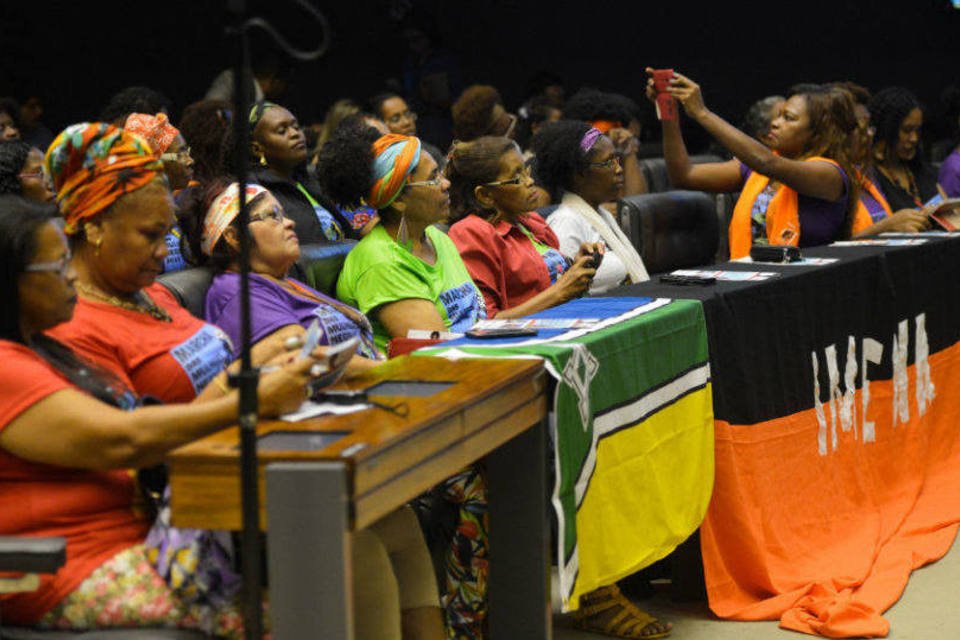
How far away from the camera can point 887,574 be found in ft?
13.2

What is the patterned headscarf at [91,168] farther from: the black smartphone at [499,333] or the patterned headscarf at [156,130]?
the patterned headscarf at [156,130]

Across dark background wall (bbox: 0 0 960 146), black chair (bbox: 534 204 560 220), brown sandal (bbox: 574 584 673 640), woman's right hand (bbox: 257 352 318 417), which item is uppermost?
dark background wall (bbox: 0 0 960 146)

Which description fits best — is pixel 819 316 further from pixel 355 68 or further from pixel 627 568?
pixel 355 68

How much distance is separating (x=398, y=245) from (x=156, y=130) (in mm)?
1052

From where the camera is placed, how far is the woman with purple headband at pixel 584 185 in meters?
4.79

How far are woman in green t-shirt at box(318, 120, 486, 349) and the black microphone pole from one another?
159 centimetres

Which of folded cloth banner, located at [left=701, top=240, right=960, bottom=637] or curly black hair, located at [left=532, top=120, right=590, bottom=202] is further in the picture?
curly black hair, located at [left=532, top=120, right=590, bottom=202]

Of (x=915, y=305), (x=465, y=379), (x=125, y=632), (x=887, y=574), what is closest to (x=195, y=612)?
(x=125, y=632)

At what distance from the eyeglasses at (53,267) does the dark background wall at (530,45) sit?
743cm

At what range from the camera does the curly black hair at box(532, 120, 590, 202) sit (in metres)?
4.86

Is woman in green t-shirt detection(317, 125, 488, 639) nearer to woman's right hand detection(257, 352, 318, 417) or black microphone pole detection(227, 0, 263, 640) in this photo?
woman's right hand detection(257, 352, 318, 417)

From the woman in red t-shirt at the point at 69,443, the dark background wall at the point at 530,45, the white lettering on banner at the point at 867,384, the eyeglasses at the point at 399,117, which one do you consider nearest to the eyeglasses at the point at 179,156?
the woman in red t-shirt at the point at 69,443

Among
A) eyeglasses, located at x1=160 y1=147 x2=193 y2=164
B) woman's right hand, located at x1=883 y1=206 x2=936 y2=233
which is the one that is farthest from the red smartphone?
eyeglasses, located at x1=160 y1=147 x2=193 y2=164

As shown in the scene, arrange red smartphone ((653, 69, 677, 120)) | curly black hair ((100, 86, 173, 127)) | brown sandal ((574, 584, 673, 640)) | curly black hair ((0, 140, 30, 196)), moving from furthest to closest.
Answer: curly black hair ((100, 86, 173, 127)), red smartphone ((653, 69, 677, 120)), curly black hair ((0, 140, 30, 196)), brown sandal ((574, 584, 673, 640))
